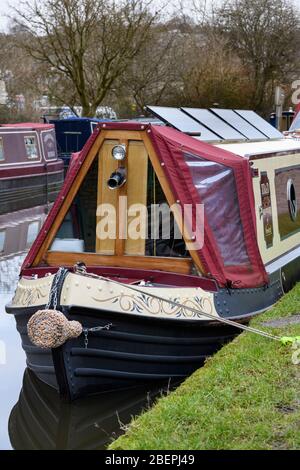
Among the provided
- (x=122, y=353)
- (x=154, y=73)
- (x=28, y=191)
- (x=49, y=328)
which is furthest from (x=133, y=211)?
(x=154, y=73)

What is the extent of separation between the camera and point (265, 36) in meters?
30.7

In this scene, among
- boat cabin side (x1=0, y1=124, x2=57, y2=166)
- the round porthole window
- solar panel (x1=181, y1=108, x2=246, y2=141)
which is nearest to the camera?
solar panel (x1=181, y1=108, x2=246, y2=141)

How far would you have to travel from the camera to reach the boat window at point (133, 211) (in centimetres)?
657

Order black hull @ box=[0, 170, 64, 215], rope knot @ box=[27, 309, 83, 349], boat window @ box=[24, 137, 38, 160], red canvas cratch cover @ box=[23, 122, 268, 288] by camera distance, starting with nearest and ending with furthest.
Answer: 1. rope knot @ box=[27, 309, 83, 349]
2. red canvas cratch cover @ box=[23, 122, 268, 288]
3. black hull @ box=[0, 170, 64, 215]
4. boat window @ box=[24, 137, 38, 160]

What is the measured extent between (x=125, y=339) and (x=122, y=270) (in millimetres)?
797

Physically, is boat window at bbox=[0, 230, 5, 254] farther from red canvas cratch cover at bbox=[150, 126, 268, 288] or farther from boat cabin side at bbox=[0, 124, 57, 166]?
red canvas cratch cover at bbox=[150, 126, 268, 288]

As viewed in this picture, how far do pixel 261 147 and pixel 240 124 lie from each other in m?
0.91

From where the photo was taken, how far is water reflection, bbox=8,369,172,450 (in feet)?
18.9

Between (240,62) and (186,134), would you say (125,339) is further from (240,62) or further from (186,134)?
(240,62)

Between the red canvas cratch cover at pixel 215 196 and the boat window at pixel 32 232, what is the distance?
7.30 metres

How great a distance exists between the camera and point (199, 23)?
33406 mm

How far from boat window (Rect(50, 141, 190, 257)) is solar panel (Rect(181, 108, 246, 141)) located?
70.8 inches

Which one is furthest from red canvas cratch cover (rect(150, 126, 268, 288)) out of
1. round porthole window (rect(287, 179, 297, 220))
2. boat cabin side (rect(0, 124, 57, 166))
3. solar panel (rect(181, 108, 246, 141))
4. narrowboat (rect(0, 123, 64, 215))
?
boat cabin side (rect(0, 124, 57, 166))

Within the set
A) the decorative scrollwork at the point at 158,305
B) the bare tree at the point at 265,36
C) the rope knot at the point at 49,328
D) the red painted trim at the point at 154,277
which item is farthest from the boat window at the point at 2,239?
the bare tree at the point at 265,36
